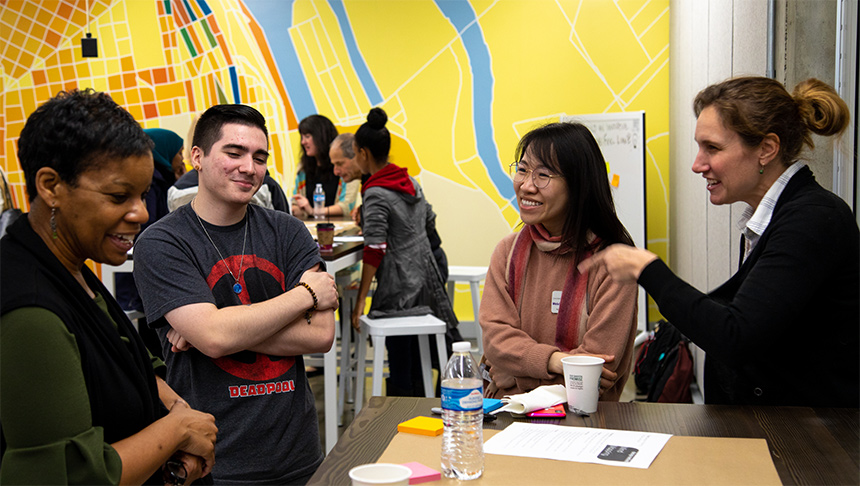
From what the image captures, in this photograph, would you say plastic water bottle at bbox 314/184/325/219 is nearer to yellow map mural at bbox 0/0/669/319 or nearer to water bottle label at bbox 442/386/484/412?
yellow map mural at bbox 0/0/669/319

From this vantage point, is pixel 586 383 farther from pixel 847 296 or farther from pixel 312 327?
pixel 312 327

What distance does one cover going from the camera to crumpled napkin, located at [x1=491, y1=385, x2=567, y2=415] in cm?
162

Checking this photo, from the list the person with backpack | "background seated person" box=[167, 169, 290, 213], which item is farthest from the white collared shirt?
"background seated person" box=[167, 169, 290, 213]

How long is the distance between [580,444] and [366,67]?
217 inches

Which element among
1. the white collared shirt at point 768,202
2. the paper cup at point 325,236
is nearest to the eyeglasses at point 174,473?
the white collared shirt at point 768,202

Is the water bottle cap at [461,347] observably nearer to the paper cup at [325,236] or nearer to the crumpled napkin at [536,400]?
the crumpled napkin at [536,400]

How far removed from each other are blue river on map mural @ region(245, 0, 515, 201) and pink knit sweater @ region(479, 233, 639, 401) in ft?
13.8

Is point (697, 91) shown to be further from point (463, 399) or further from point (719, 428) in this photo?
point (463, 399)

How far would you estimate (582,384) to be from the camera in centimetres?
160

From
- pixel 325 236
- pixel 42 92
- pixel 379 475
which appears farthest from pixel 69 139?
pixel 42 92

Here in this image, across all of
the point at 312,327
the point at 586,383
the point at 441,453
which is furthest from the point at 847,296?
the point at 312,327

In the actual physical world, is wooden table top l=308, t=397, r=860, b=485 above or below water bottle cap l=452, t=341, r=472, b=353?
below

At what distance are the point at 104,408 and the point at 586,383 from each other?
98 centimetres

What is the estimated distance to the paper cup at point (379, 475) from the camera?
1.09 metres
